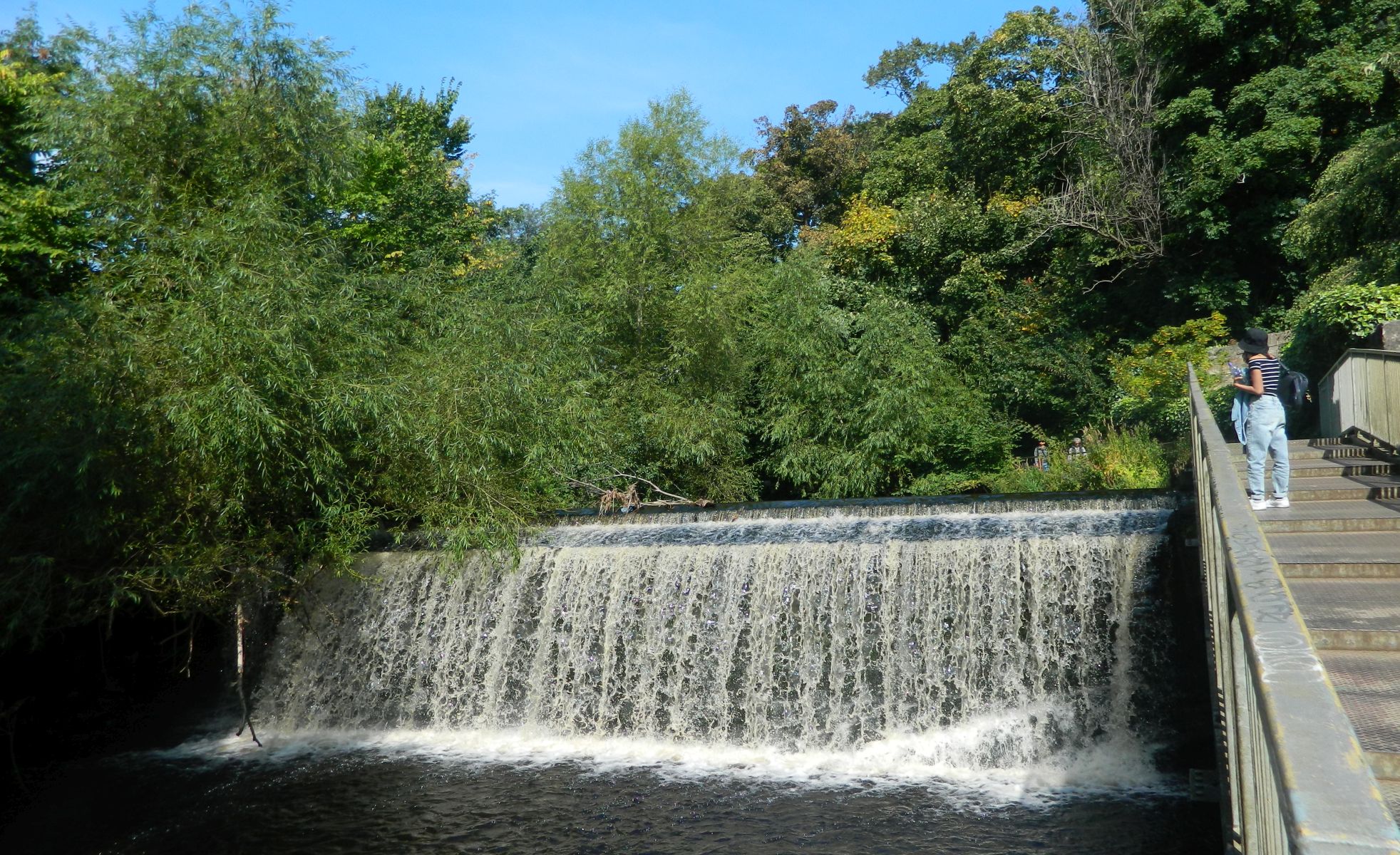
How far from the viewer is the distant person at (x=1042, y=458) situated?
18703 millimetres

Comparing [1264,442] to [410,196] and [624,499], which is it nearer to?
[624,499]

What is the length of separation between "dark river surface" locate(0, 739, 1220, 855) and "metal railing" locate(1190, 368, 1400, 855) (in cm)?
494

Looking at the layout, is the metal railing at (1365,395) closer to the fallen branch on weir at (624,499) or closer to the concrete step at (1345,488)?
the concrete step at (1345,488)

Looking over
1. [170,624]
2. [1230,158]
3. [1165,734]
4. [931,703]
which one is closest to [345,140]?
[170,624]

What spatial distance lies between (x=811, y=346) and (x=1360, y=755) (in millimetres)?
17641

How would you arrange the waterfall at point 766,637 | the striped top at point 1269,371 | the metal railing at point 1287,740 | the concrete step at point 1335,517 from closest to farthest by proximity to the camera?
the metal railing at point 1287,740
the concrete step at point 1335,517
the striped top at point 1269,371
the waterfall at point 766,637

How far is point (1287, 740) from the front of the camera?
1174 millimetres

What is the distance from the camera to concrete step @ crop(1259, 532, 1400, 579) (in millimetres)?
5012

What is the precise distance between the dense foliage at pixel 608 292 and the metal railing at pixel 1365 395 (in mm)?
1831

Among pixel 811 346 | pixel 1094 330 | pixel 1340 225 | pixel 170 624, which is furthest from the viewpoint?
pixel 1094 330

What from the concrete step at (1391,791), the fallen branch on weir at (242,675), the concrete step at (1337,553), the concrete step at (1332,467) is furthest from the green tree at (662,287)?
the concrete step at (1391,791)

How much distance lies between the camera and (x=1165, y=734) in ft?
27.7

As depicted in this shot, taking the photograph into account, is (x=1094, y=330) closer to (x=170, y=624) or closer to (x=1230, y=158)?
(x=1230, y=158)

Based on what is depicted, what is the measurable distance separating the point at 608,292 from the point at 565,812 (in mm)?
12014
